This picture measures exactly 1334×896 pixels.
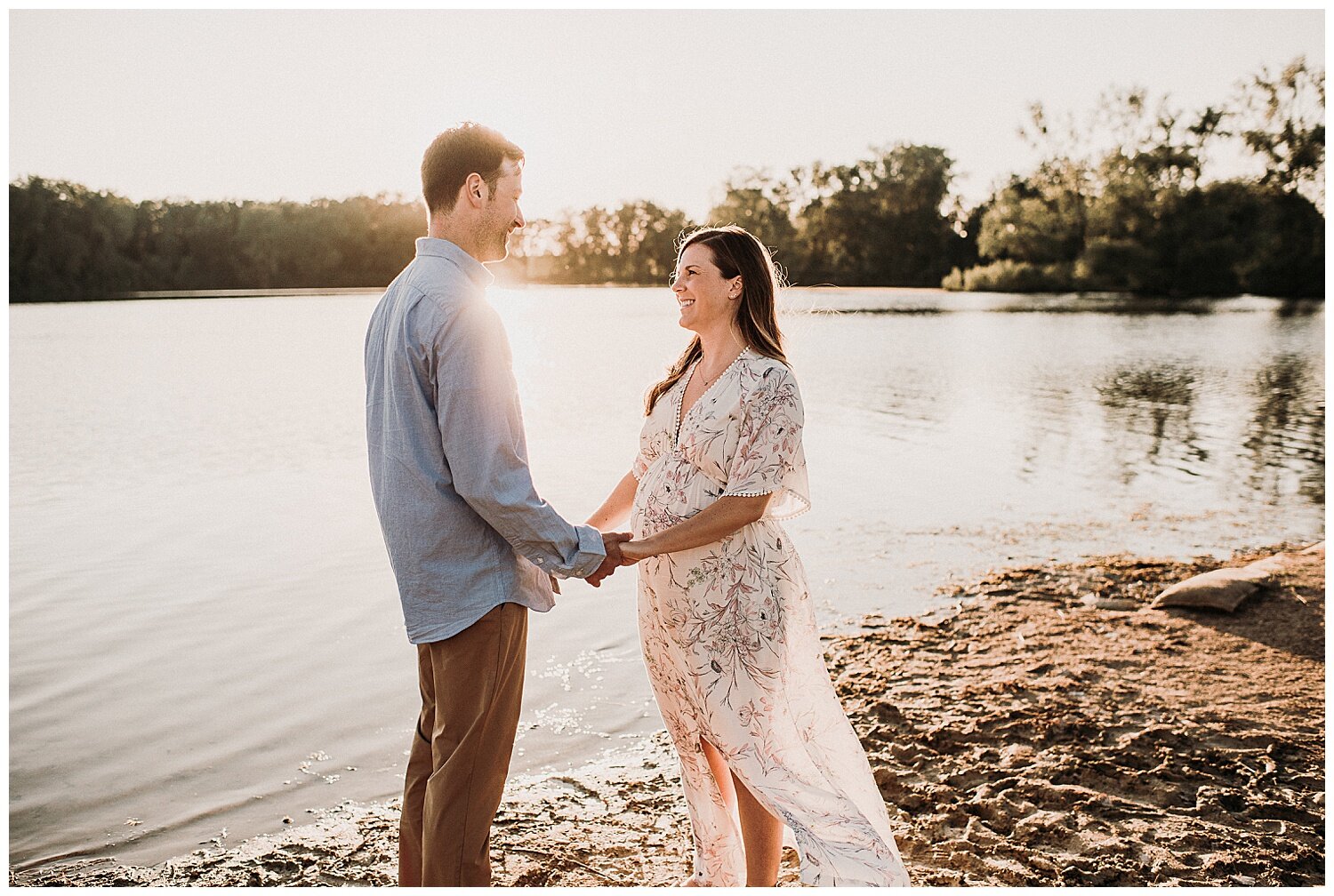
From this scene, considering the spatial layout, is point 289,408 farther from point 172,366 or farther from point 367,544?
point 367,544

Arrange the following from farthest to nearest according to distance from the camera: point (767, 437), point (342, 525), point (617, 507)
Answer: point (342, 525), point (617, 507), point (767, 437)

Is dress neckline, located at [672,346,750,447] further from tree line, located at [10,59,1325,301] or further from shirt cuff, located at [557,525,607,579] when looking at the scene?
tree line, located at [10,59,1325,301]

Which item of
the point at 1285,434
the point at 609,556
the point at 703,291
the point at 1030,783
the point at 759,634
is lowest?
the point at 1030,783

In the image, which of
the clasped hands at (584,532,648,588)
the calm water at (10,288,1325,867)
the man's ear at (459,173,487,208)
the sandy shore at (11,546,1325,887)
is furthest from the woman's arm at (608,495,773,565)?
the sandy shore at (11,546,1325,887)

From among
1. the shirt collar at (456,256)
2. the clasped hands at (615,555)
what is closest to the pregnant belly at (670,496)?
the clasped hands at (615,555)

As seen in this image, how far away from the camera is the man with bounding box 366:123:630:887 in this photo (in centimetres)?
256

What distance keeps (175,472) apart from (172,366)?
11368 millimetres

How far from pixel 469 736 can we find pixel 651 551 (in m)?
0.71

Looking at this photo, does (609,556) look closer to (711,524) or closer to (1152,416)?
(711,524)

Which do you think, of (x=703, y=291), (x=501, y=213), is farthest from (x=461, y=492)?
(x=703, y=291)

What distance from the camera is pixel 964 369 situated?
21.7 meters

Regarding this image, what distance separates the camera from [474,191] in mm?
2662

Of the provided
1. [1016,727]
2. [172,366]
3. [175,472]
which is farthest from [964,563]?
[172,366]

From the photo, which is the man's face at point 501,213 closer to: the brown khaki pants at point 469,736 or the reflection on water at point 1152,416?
the brown khaki pants at point 469,736
